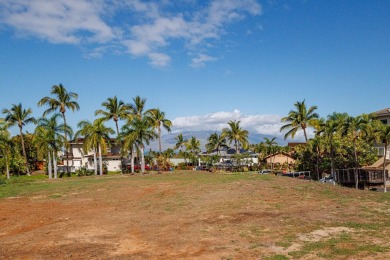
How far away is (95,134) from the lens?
57438mm

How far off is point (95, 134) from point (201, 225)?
44871 mm

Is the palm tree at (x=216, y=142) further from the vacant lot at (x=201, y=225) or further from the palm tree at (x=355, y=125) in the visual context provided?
the vacant lot at (x=201, y=225)

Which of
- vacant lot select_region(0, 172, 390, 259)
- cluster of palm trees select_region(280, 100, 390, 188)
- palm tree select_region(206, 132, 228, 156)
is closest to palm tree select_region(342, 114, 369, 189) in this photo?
cluster of palm trees select_region(280, 100, 390, 188)

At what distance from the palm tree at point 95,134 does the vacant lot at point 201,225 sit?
98.4 feet

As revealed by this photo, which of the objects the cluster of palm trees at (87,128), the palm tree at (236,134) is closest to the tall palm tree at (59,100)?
the cluster of palm trees at (87,128)

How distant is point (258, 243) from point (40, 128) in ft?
158

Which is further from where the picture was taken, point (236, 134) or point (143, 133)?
point (236, 134)

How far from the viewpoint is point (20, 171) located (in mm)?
65500

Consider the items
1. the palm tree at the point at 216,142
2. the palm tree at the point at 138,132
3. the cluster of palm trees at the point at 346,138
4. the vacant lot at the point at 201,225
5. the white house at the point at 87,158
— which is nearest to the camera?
the vacant lot at the point at 201,225

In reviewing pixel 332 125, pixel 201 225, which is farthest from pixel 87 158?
pixel 201 225

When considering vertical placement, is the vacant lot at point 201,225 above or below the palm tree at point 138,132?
below

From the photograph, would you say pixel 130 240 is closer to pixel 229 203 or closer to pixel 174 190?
pixel 229 203

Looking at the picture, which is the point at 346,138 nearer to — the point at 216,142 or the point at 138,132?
the point at 138,132

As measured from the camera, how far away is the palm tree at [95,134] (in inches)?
2266
